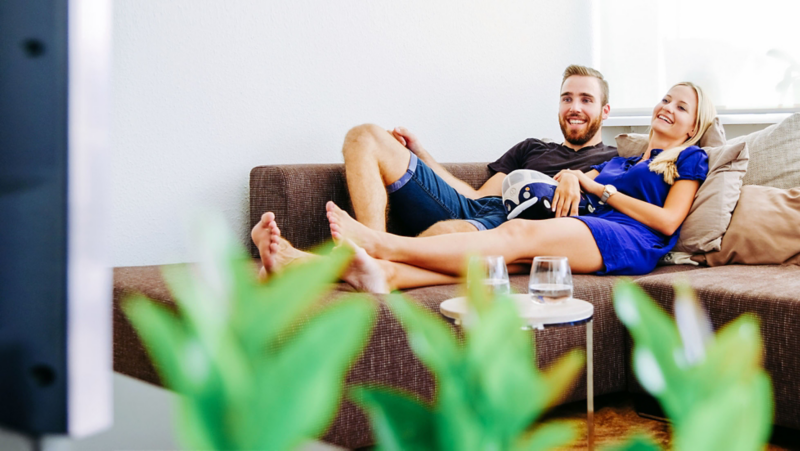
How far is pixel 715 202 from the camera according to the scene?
2.41m

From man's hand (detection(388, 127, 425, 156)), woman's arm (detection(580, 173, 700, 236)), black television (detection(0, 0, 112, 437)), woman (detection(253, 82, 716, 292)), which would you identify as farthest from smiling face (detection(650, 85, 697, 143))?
black television (detection(0, 0, 112, 437))

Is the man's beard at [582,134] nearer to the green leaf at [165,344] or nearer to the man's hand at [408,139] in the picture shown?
the man's hand at [408,139]

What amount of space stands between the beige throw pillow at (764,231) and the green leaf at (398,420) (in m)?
2.47

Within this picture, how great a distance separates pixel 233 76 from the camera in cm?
257

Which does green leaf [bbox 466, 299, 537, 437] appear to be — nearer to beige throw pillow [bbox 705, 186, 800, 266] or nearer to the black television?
the black television

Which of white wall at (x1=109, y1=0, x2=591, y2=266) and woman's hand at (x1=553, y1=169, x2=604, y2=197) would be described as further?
woman's hand at (x1=553, y1=169, x2=604, y2=197)

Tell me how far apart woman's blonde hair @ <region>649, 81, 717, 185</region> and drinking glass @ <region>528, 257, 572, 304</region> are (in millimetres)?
1134

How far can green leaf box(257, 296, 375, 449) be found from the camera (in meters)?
0.13

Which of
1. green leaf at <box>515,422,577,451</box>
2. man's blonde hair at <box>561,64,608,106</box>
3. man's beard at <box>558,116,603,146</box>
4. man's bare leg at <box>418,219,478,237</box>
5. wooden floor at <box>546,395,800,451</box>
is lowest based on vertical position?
wooden floor at <box>546,395,800,451</box>

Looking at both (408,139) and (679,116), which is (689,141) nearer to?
(679,116)

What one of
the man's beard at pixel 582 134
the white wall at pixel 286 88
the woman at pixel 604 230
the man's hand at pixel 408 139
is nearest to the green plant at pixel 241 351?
the woman at pixel 604 230

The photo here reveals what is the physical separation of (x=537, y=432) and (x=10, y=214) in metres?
0.34

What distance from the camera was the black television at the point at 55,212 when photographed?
37 centimetres

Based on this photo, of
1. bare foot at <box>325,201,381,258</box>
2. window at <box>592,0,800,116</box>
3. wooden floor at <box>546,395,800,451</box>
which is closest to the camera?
wooden floor at <box>546,395,800,451</box>
